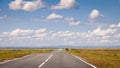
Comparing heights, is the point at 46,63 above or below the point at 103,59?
below

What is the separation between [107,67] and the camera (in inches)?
763

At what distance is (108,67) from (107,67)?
0.25 ft

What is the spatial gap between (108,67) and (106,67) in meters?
0.15

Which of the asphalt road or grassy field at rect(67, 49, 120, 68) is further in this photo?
grassy field at rect(67, 49, 120, 68)

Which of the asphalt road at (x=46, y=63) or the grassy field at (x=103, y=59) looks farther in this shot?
the grassy field at (x=103, y=59)

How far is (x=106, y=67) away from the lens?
19391mm

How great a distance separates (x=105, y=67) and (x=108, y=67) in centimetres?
23

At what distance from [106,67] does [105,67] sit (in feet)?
0.25

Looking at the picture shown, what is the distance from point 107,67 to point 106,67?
77 millimetres

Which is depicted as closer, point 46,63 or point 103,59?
point 46,63

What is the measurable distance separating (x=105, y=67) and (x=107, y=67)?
0.15 m

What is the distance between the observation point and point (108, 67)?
763 inches

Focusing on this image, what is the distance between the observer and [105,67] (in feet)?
63.6
